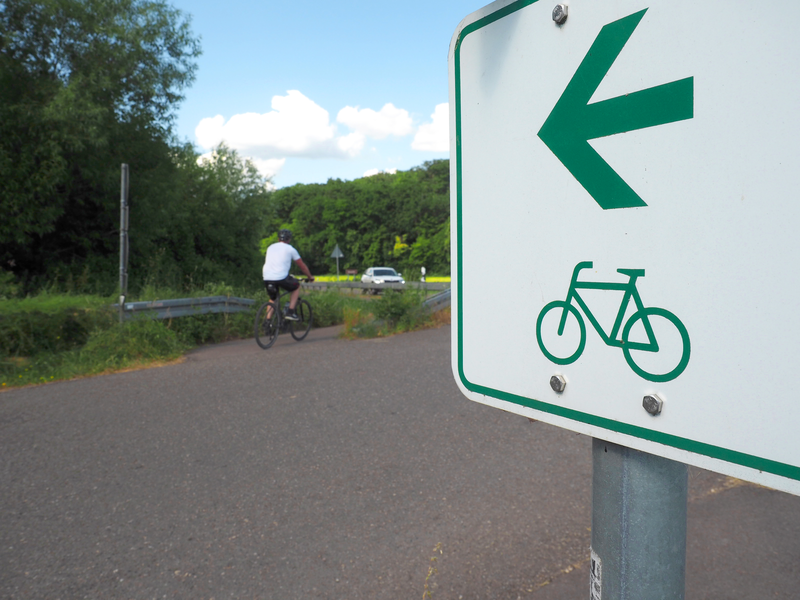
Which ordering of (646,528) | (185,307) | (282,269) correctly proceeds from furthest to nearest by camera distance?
(282,269)
(185,307)
(646,528)

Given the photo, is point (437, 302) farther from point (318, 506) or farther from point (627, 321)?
point (627, 321)

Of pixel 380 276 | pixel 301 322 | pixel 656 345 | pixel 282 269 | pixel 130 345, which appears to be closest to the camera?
pixel 656 345

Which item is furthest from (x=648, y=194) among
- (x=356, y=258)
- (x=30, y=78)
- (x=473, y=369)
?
(x=356, y=258)

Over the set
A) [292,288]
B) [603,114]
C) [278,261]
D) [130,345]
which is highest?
[278,261]

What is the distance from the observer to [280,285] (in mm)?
10539

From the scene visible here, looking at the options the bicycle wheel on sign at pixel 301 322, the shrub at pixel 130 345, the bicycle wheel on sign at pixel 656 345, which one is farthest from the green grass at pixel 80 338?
the bicycle wheel on sign at pixel 656 345

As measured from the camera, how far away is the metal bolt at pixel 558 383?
1.00 m

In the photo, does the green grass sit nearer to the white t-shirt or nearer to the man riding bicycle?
the man riding bicycle

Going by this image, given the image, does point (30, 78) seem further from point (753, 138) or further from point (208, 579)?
point (753, 138)

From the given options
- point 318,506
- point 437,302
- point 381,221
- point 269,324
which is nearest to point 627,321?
point 318,506

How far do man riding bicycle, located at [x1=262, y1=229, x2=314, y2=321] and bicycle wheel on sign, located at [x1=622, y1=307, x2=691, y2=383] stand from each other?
957cm

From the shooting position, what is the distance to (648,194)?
2.80 feet

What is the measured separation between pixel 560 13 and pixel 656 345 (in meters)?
0.54

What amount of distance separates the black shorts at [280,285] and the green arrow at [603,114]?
31.9 ft
